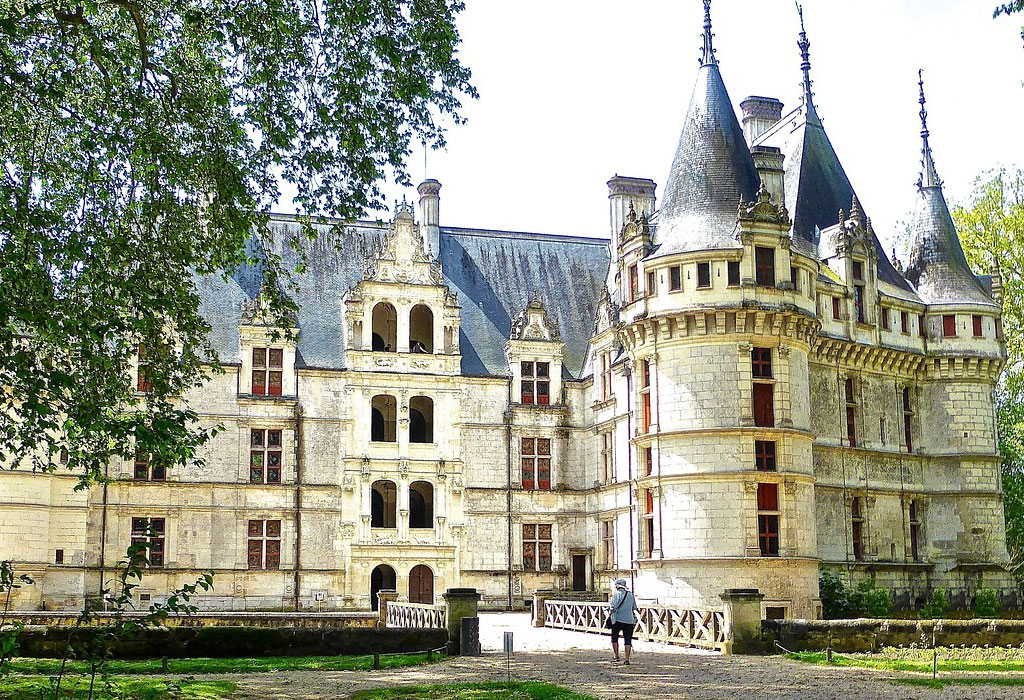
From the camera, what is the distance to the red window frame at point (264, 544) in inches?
1283

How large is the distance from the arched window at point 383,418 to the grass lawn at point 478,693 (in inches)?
835

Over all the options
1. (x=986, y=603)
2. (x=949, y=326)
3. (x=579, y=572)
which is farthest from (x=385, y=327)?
(x=986, y=603)

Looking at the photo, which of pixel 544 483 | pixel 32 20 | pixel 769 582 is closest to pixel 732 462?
pixel 769 582

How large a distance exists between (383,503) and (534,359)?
6.54 meters

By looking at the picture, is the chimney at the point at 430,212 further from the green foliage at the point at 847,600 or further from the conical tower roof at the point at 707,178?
the green foliage at the point at 847,600

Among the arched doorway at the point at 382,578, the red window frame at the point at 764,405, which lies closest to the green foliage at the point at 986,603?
the red window frame at the point at 764,405

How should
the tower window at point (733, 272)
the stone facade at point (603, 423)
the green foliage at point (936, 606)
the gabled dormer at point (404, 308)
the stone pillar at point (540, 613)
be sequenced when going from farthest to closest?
the gabled dormer at point (404, 308), the green foliage at point (936, 606), the stone pillar at point (540, 613), the tower window at point (733, 272), the stone facade at point (603, 423)

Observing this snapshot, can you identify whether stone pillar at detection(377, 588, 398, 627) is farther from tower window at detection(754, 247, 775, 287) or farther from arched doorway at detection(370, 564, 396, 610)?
tower window at detection(754, 247, 775, 287)

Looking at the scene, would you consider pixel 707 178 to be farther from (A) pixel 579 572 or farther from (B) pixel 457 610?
(A) pixel 579 572

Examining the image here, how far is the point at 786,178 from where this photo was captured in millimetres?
32812

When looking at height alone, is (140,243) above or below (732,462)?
above

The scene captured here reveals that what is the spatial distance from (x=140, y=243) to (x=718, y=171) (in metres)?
15.1

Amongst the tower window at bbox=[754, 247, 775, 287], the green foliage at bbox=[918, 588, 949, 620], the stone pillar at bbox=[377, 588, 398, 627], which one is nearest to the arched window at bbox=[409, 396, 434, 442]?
the stone pillar at bbox=[377, 588, 398, 627]

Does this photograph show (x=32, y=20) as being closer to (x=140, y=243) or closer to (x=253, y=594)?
(x=140, y=243)
